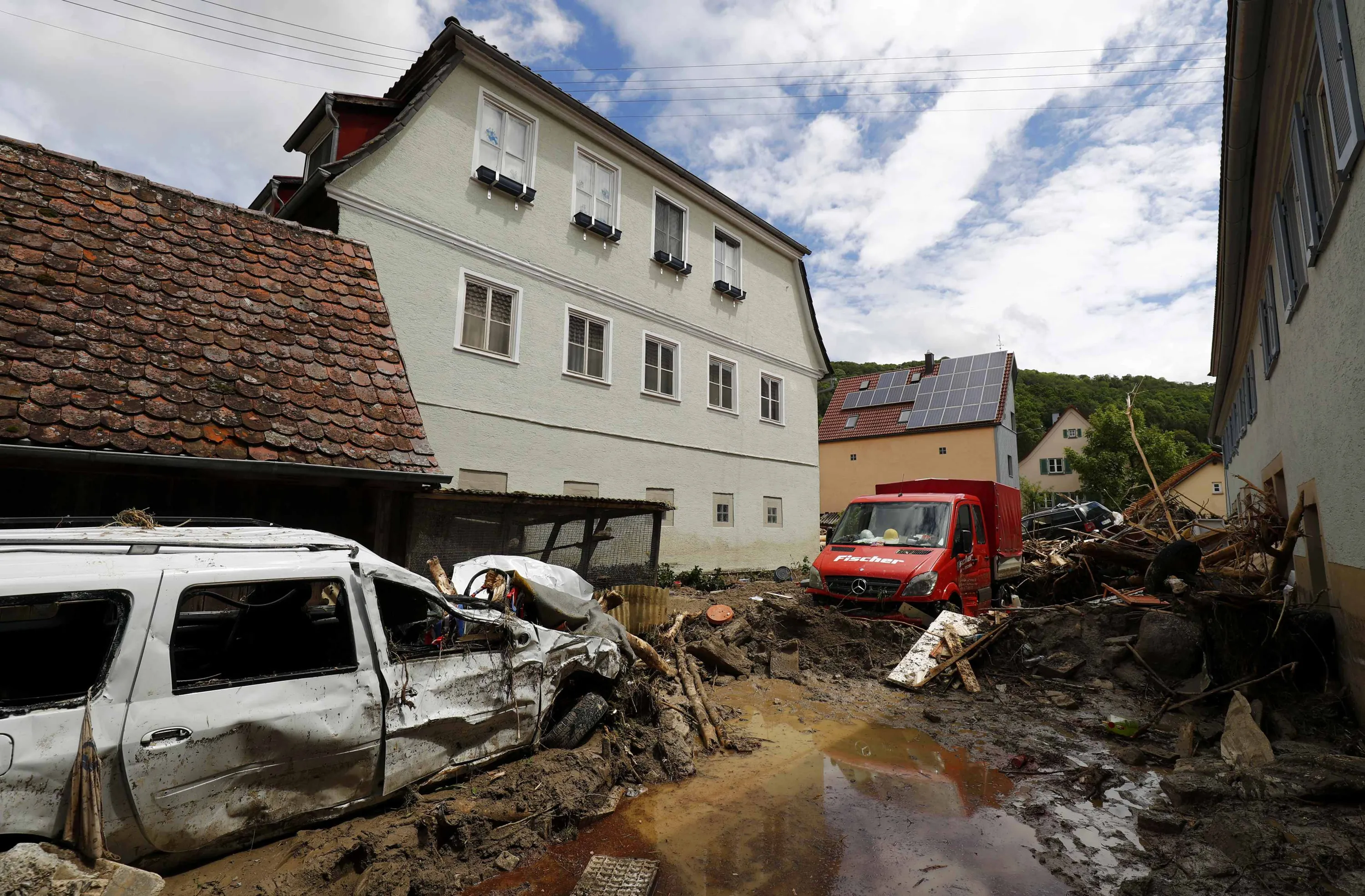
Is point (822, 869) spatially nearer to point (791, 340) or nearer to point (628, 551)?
point (628, 551)

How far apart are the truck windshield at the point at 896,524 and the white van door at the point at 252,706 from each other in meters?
8.50

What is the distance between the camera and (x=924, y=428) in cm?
3497

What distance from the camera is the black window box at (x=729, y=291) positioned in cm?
1767

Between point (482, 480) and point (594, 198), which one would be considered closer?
point (482, 480)

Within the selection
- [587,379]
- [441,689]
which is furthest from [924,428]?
[441,689]

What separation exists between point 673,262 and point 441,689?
528 inches

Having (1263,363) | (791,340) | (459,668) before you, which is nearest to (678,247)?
(791,340)

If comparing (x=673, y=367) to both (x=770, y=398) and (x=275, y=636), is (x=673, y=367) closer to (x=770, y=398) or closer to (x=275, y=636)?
(x=770, y=398)

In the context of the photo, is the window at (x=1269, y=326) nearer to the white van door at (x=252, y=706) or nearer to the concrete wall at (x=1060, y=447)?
the white van door at (x=252, y=706)

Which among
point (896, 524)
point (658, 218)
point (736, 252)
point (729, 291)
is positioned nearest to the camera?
point (896, 524)

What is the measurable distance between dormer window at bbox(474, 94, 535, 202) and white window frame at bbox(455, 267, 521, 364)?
179 centimetres

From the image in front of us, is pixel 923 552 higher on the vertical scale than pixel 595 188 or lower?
lower

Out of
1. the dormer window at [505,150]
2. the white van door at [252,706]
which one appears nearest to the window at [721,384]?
the dormer window at [505,150]

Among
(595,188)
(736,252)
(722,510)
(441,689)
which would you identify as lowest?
(441,689)
